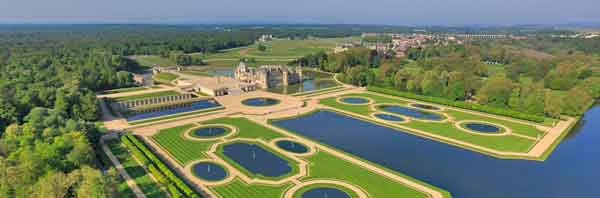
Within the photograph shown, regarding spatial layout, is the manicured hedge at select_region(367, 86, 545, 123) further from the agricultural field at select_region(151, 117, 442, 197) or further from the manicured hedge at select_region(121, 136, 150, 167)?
the manicured hedge at select_region(121, 136, 150, 167)

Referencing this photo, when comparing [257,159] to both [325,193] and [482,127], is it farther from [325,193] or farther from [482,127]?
[482,127]

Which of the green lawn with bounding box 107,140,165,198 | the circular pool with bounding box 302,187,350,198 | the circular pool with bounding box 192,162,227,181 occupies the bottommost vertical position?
the circular pool with bounding box 302,187,350,198

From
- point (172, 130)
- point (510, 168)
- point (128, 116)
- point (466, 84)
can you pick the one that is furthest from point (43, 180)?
point (466, 84)

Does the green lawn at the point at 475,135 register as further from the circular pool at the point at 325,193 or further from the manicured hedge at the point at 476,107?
the circular pool at the point at 325,193

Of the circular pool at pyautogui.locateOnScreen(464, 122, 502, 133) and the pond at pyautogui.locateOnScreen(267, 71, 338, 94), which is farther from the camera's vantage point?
the pond at pyautogui.locateOnScreen(267, 71, 338, 94)

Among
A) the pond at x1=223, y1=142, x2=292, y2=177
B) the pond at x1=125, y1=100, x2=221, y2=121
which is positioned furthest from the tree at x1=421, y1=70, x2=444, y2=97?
the pond at x1=223, y1=142, x2=292, y2=177

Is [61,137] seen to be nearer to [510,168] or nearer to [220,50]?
[510,168]

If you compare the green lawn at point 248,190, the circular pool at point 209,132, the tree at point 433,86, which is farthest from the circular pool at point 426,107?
the green lawn at point 248,190
